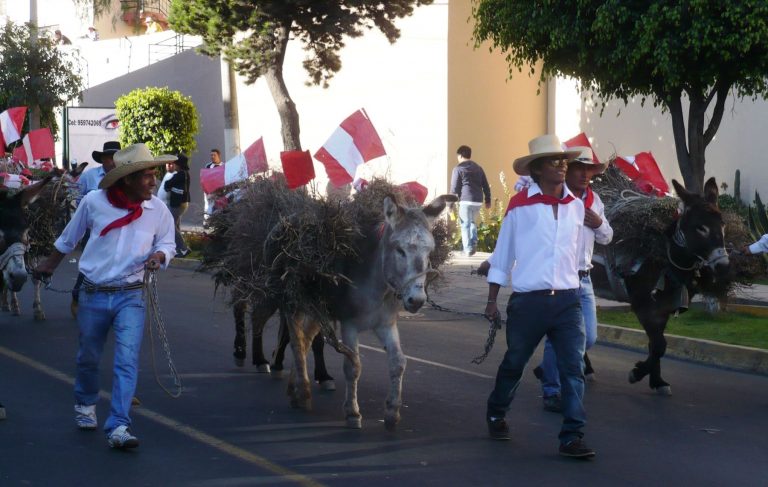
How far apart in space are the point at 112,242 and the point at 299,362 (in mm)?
1877

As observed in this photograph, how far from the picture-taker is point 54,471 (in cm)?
657

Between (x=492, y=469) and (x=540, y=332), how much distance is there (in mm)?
933

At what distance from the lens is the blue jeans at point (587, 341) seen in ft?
27.6

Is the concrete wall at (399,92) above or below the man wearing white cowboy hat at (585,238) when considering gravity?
above

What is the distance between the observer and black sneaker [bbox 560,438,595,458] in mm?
6961

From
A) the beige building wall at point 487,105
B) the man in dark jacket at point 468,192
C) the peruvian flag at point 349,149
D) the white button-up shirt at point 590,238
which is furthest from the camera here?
the beige building wall at point 487,105

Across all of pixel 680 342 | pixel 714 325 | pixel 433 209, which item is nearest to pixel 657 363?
pixel 680 342

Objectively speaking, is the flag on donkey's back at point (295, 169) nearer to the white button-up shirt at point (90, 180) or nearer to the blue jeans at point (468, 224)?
the white button-up shirt at point (90, 180)

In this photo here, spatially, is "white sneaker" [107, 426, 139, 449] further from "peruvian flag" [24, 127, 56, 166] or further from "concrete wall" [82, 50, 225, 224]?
"concrete wall" [82, 50, 225, 224]

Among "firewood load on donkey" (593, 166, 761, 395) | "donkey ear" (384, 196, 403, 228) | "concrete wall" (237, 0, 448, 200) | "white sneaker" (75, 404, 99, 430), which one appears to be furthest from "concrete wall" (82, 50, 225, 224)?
"donkey ear" (384, 196, 403, 228)

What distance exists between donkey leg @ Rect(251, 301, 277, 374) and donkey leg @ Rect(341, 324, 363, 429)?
0.65m

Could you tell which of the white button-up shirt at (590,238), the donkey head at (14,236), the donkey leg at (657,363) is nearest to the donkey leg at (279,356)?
the donkey head at (14,236)

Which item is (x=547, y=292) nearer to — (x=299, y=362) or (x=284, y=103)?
(x=299, y=362)

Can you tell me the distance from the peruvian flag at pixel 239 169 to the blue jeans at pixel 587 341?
280cm
